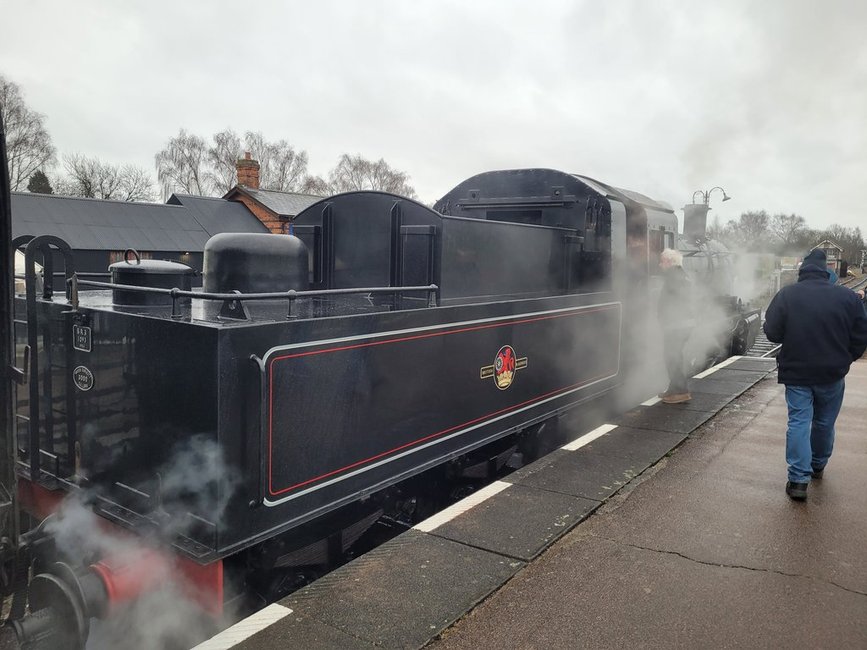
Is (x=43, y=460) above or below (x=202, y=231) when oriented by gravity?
below

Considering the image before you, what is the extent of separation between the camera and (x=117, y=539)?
121 inches

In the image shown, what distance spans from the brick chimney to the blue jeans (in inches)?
1009

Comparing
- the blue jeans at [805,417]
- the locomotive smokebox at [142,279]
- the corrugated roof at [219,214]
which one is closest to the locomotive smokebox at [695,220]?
the blue jeans at [805,417]

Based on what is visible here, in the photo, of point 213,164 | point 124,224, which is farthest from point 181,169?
point 124,224

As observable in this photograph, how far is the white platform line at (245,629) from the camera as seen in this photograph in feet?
7.93

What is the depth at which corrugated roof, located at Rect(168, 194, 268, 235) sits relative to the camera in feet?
71.3

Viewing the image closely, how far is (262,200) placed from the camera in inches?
1008

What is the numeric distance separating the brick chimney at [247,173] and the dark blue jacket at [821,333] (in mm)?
25530

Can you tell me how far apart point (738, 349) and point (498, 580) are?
1094cm

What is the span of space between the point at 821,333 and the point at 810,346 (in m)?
0.10

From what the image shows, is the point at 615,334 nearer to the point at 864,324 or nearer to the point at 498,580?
the point at 864,324

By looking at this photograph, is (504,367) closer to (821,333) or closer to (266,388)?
(821,333)

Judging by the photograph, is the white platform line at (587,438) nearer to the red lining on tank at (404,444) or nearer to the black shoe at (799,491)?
the red lining on tank at (404,444)

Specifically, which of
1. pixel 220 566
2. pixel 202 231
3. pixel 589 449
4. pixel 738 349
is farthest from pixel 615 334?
pixel 202 231
